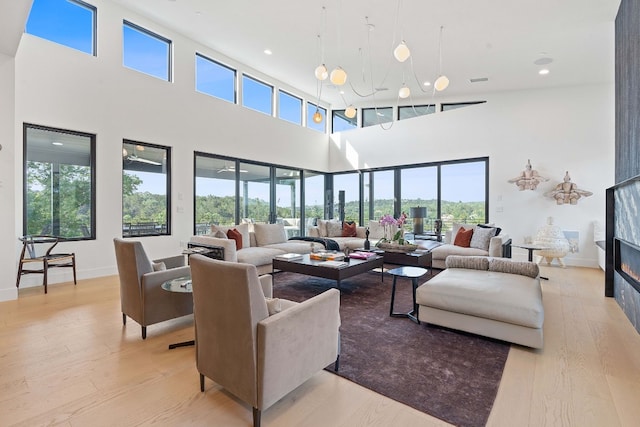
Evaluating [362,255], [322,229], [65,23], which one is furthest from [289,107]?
[362,255]

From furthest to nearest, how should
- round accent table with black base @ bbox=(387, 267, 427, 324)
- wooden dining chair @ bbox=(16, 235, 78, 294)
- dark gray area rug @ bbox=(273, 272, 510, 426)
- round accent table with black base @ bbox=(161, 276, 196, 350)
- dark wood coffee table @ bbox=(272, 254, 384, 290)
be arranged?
1. wooden dining chair @ bbox=(16, 235, 78, 294)
2. dark wood coffee table @ bbox=(272, 254, 384, 290)
3. round accent table with black base @ bbox=(387, 267, 427, 324)
4. round accent table with black base @ bbox=(161, 276, 196, 350)
5. dark gray area rug @ bbox=(273, 272, 510, 426)

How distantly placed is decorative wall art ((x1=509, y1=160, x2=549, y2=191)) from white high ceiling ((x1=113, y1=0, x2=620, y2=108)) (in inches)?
69.3

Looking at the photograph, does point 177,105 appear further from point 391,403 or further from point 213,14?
point 391,403

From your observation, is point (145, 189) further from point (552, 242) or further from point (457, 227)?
point (552, 242)

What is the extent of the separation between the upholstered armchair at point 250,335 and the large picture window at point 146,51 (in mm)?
5292

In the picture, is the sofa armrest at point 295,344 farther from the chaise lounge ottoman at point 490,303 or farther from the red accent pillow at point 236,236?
the red accent pillow at point 236,236

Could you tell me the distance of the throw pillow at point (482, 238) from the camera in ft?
17.7

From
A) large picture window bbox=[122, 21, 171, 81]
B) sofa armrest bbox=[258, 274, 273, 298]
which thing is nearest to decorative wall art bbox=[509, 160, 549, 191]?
sofa armrest bbox=[258, 274, 273, 298]

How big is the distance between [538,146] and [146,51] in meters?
7.89

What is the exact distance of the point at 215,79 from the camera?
6.67 m

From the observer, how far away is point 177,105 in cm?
596

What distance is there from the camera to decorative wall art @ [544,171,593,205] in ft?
19.8

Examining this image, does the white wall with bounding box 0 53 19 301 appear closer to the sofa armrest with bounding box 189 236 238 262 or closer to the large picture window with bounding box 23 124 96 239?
the large picture window with bounding box 23 124 96 239

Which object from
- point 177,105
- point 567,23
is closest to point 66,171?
point 177,105
